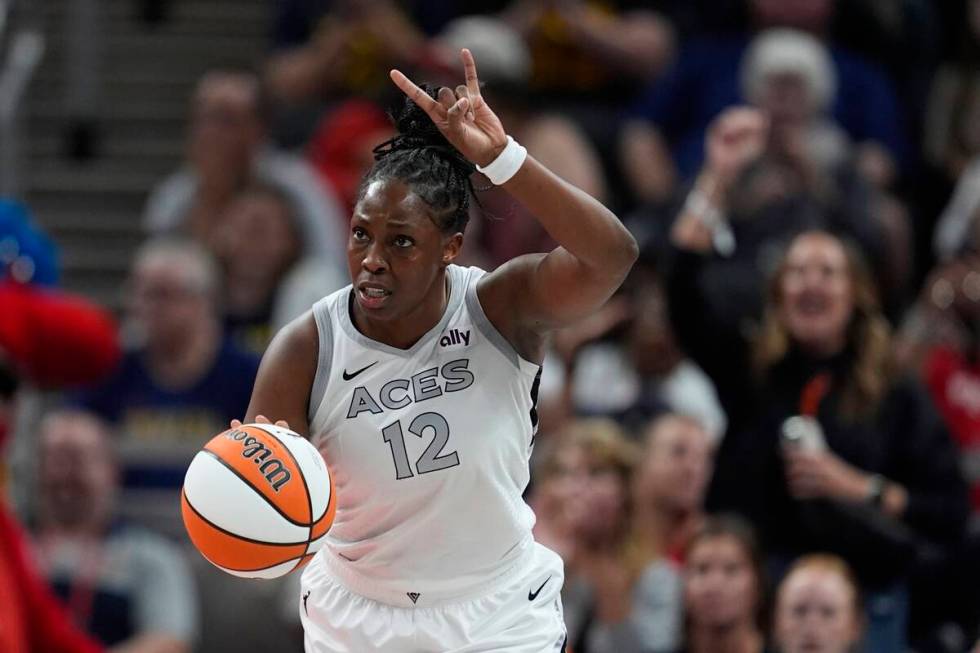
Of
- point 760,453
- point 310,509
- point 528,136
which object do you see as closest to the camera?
point 310,509

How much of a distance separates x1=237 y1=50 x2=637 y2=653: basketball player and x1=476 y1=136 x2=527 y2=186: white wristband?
9.1 inches

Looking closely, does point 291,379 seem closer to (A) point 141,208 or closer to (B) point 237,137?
(B) point 237,137

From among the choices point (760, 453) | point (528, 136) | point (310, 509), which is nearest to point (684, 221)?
point (760, 453)

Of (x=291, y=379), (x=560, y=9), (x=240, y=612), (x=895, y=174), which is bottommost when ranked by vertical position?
(x=240, y=612)

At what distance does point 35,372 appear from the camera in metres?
7.19

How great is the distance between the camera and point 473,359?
185 inches

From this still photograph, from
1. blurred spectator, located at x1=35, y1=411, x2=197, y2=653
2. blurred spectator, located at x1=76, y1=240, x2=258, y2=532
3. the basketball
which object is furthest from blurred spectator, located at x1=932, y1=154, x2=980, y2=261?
the basketball

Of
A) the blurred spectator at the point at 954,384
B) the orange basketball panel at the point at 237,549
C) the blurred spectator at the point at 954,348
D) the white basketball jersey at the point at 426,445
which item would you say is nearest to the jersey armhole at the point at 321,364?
the white basketball jersey at the point at 426,445

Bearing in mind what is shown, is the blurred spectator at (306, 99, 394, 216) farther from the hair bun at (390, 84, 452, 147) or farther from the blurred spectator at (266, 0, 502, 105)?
the hair bun at (390, 84, 452, 147)

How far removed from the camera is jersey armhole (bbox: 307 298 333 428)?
4.69m

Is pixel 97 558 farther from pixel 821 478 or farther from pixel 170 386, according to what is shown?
pixel 821 478

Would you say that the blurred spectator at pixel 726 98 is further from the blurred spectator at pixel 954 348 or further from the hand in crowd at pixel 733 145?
the hand in crowd at pixel 733 145

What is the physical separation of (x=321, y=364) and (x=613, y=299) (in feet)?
12.8

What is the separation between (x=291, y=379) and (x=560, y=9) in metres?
5.38
